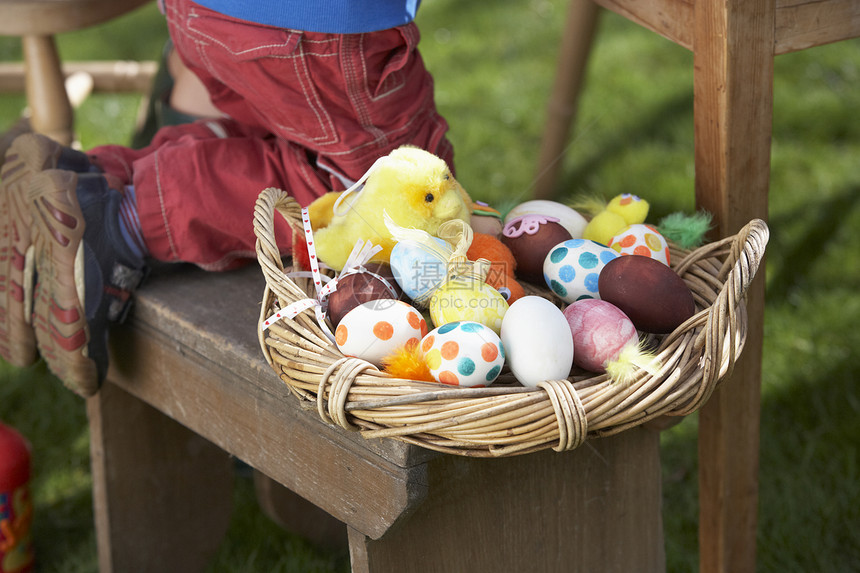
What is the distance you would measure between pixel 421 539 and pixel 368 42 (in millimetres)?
546

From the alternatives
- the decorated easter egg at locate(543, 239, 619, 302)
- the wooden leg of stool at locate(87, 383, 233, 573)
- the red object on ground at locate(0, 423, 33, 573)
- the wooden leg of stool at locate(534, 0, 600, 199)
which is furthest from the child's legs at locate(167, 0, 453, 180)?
the wooden leg of stool at locate(534, 0, 600, 199)

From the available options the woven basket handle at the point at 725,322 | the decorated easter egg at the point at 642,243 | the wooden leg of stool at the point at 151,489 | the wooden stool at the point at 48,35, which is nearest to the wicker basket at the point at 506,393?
the woven basket handle at the point at 725,322

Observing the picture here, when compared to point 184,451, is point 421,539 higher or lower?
higher

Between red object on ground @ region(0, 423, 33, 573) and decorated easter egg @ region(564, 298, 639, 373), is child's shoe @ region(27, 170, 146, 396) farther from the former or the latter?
decorated easter egg @ region(564, 298, 639, 373)

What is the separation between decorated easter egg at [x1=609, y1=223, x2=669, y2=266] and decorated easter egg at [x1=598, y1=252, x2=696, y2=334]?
64 mm

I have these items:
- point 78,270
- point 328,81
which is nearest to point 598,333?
point 328,81

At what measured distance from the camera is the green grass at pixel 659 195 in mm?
1369

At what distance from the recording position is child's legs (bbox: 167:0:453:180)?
968mm

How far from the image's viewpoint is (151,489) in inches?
50.6

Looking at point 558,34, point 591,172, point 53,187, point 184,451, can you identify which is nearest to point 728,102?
point 53,187

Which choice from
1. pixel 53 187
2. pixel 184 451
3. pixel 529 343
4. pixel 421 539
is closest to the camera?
pixel 529 343

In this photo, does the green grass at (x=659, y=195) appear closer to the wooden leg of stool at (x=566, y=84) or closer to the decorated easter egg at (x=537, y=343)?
the wooden leg of stool at (x=566, y=84)

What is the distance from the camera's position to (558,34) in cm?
281

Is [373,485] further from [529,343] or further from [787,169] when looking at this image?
[787,169]
